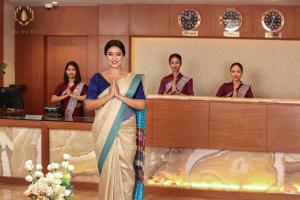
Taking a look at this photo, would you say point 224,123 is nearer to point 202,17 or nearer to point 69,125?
point 69,125

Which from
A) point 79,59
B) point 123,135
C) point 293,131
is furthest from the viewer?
point 79,59

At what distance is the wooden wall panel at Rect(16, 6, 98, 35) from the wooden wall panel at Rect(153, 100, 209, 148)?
13.0 ft

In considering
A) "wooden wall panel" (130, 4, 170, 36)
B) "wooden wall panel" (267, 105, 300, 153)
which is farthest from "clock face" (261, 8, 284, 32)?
"wooden wall panel" (267, 105, 300, 153)

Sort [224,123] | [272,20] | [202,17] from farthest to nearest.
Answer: [202,17], [272,20], [224,123]

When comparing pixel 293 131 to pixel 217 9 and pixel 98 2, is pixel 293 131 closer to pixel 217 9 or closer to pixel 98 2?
pixel 217 9

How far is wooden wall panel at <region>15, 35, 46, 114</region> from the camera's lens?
9305mm

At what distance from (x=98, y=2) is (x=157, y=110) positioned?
379cm

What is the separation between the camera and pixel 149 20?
8.53 metres

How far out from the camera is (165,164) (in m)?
5.41

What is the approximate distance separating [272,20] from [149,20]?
6.70 ft

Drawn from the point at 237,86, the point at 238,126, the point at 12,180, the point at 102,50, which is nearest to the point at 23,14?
the point at 102,50

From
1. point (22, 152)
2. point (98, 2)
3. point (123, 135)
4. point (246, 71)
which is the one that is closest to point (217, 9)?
point (246, 71)

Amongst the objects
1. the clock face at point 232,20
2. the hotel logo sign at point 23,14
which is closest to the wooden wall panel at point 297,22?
the clock face at point 232,20

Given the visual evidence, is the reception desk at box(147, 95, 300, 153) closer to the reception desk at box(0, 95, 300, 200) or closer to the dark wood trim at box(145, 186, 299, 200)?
the reception desk at box(0, 95, 300, 200)
